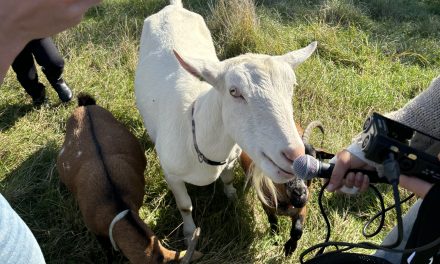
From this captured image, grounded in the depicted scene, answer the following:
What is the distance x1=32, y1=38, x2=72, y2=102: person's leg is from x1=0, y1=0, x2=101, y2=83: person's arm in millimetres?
3884

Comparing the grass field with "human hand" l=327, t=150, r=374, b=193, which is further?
the grass field

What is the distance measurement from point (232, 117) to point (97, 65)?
3.53 meters

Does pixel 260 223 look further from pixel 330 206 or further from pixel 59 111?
pixel 59 111

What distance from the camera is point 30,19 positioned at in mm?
894

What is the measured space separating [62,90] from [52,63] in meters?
0.34

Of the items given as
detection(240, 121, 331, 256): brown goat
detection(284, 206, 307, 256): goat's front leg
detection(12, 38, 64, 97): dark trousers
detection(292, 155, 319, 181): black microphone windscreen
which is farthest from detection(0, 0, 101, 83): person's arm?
detection(12, 38, 64, 97): dark trousers

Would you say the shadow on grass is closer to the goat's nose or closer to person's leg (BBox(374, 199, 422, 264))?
the goat's nose

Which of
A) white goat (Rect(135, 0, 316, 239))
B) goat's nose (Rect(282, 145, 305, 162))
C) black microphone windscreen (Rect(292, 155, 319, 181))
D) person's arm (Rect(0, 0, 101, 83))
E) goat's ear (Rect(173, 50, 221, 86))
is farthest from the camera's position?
goat's ear (Rect(173, 50, 221, 86))

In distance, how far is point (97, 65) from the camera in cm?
555

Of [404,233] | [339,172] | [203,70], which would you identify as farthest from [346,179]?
[203,70]

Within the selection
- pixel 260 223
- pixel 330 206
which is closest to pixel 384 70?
pixel 330 206

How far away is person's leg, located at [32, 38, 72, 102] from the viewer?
15.0 feet

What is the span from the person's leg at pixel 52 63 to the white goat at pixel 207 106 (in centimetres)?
105

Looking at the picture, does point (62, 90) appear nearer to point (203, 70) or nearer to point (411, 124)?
point (203, 70)
